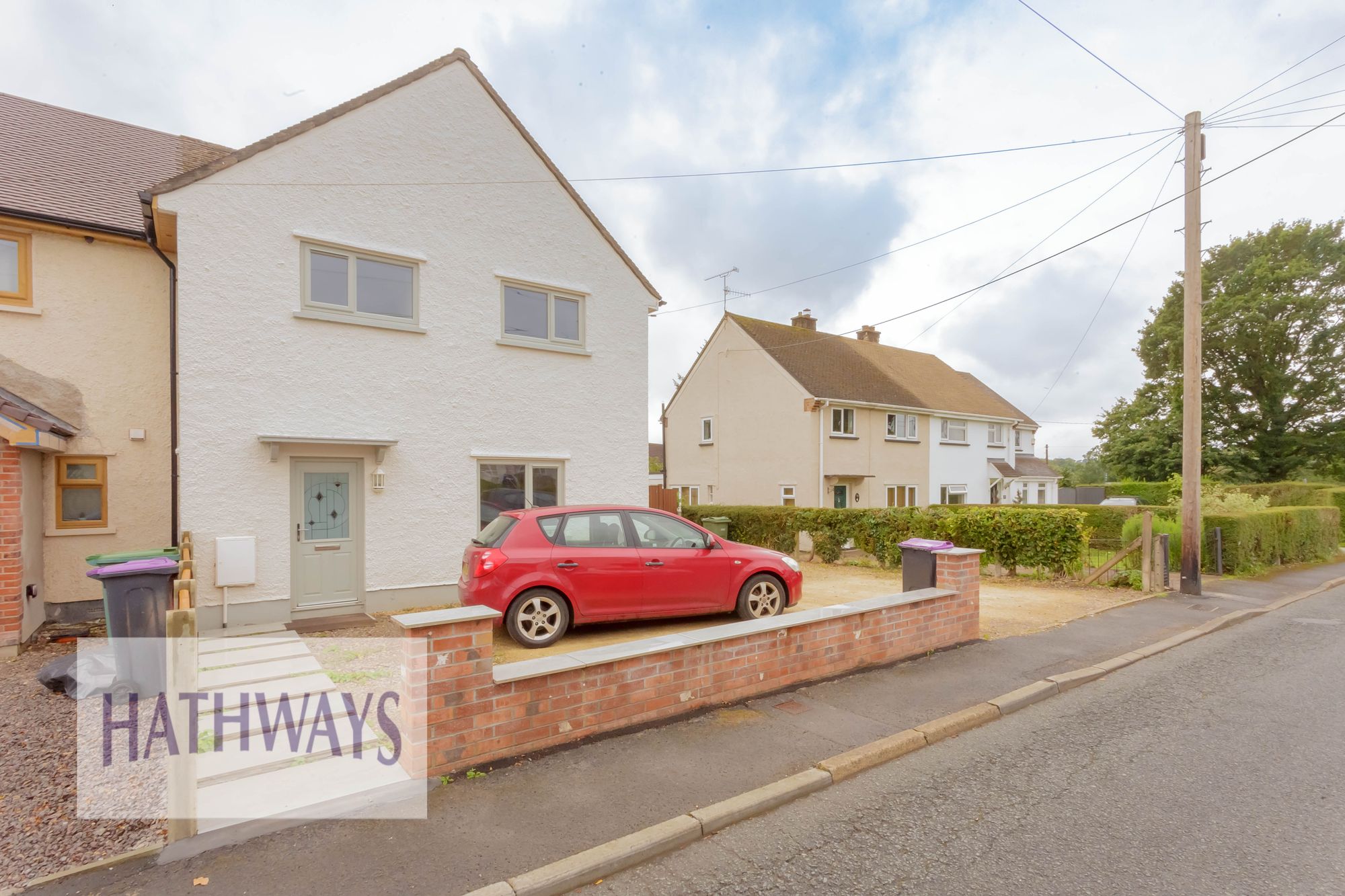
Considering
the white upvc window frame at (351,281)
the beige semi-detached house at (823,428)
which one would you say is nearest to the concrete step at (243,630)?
the white upvc window frame at (351,281)

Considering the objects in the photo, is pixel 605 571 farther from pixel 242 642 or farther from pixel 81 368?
pixel 81 368

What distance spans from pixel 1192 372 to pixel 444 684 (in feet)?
43.3

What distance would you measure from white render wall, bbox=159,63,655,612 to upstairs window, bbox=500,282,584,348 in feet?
0.69

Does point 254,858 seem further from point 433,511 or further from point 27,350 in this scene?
point 27,350

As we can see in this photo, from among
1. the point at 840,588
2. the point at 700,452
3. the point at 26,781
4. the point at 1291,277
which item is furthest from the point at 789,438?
the point at 1291,277

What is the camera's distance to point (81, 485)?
345 inches

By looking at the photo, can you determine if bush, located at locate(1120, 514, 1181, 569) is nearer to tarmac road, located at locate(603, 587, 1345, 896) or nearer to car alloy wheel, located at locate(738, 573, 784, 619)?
tarmac road, located at locate(603, 587, 1345, 896)

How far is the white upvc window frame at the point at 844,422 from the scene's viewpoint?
2262cm

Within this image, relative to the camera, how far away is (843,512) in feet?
50.2

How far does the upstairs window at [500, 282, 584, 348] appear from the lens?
34.3 ft

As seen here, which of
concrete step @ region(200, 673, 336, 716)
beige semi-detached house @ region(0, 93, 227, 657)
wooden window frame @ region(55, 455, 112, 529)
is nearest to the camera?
concrete step @ region(200, 673, 336, 716)

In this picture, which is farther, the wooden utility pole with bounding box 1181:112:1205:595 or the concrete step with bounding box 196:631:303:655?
the wooden utility pole with bounding box 1181:112:1205:595

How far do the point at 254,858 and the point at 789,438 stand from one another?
20.8 meters

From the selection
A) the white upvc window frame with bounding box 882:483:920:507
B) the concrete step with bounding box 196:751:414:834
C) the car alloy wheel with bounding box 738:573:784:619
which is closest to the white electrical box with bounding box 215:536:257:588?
the concrete step with bounding box 196:751:414:834
